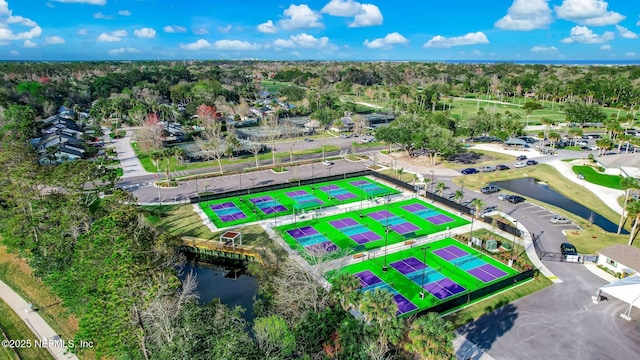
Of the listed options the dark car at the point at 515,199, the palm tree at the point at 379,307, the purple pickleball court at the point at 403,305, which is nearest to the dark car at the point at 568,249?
the dark car at the point at 515,199

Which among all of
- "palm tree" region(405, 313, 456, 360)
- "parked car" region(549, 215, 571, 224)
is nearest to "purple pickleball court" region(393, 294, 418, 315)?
"palm tree" region(405, 313, 456, 360)

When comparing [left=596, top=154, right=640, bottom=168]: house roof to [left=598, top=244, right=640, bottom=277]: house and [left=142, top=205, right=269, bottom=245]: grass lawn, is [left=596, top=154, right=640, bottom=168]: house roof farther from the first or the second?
[left=142, top=205, right=269, bottom=245]: grass lawn

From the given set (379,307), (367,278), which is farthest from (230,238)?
(379,307)

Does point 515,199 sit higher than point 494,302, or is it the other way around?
point 515,199

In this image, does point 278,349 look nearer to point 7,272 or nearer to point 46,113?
point 7,272

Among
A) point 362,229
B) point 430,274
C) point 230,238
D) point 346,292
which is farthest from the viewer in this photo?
point 362,229

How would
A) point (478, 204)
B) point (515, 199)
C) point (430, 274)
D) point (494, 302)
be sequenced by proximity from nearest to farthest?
point (494, 302) → point (430, 274) → point (478, 204) → point (515, 199)

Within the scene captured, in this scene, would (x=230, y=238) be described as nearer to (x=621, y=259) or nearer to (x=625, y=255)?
(x=621, y=259)
